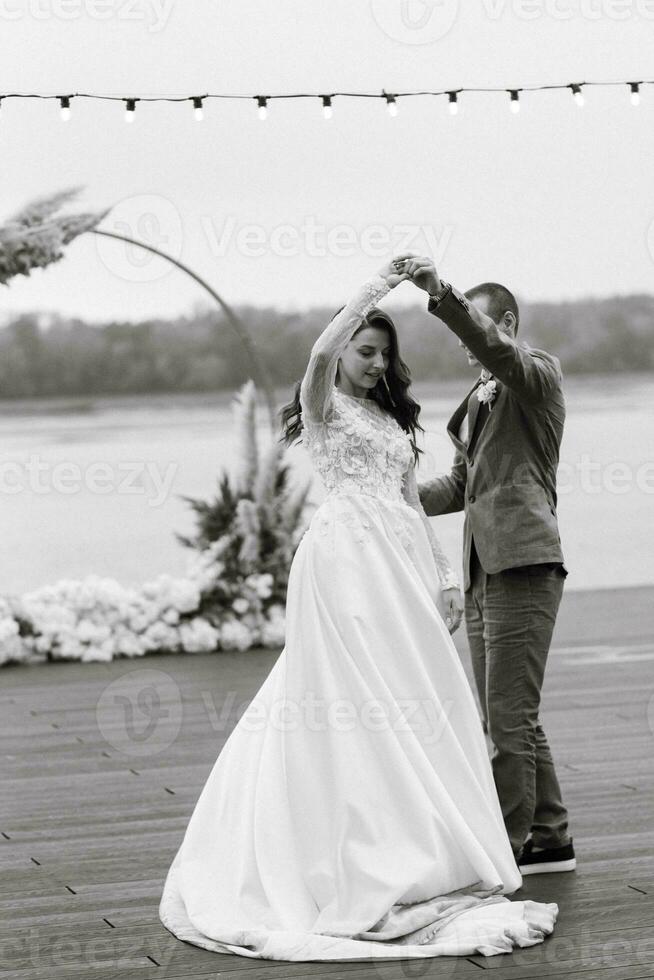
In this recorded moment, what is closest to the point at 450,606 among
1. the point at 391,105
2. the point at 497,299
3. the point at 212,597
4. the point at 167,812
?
the point at 497,299

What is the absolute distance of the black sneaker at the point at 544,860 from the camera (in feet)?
10.9

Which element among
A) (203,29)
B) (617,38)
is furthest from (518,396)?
(617,38)

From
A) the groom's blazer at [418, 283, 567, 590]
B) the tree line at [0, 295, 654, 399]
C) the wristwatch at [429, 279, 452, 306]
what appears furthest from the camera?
the tree line at [0, 295, 654, 399]

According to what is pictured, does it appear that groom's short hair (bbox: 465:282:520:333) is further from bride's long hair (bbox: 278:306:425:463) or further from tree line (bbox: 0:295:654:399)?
tree line (bbox: 0:295:654:399)

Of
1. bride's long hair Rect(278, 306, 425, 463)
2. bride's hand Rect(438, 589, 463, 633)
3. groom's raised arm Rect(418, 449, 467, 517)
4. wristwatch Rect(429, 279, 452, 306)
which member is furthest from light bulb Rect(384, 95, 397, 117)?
bride's hand Rect(438, 589, 463, 633)

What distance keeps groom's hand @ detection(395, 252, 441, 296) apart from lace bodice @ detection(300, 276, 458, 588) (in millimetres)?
68

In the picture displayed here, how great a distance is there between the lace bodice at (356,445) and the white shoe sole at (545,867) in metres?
0.75

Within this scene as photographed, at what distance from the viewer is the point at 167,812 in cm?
402

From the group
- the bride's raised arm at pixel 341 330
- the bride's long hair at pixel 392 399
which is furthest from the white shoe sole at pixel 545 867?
the bride's raised arm at pixel 341 330

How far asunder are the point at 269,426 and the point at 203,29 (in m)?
2.49

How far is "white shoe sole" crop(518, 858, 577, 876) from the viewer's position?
3316mm

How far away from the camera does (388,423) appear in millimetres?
3279

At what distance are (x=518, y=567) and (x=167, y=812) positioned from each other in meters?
1.47

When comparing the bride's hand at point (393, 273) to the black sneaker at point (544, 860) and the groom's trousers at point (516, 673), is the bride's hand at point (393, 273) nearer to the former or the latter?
the groom's trousers at point (516, 673)
